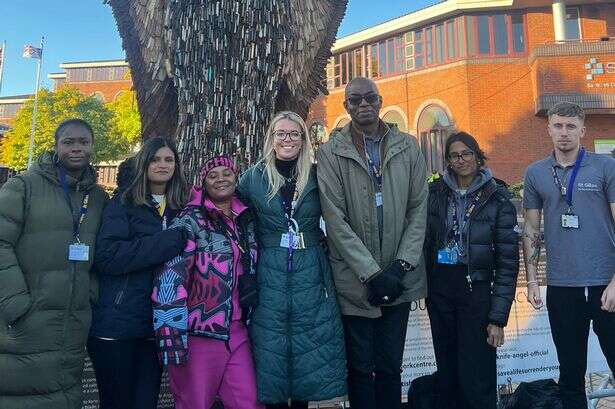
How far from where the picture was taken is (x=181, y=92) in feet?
9.96

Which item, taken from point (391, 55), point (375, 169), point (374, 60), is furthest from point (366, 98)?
point (374, 60)

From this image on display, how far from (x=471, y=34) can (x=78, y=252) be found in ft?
71.1

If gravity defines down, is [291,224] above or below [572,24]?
below

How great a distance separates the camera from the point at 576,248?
2.62m

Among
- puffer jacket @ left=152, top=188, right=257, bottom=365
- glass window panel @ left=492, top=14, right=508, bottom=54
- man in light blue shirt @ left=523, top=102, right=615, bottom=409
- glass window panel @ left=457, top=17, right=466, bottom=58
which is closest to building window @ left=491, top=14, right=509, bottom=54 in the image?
glass window panel @ left=492, top=14, right=508, bottom=54

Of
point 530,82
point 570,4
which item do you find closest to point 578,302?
point 530,82

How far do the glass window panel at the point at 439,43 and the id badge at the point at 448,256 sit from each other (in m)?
20.7

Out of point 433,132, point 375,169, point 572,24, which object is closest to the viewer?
point 375,169

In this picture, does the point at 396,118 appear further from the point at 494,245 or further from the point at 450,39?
the point at 494,245

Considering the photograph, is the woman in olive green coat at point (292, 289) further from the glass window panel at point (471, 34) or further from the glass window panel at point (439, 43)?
the glass window panel at point (439, 43)

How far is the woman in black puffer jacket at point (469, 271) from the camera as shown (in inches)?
102

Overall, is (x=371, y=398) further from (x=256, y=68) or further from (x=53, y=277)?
(x=256, y=68)

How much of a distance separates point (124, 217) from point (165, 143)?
479 millimetres

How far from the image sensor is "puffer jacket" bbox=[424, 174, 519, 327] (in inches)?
101
